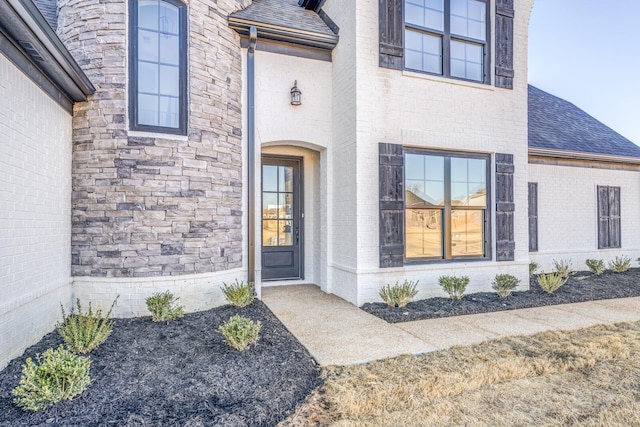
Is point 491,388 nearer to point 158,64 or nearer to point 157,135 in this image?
point 157,135

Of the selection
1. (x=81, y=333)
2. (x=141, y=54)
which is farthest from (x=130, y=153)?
(x=81, y=333)

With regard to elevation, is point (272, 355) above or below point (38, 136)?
below

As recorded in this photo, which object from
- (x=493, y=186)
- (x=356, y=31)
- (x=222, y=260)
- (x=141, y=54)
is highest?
(x=356, y=31)

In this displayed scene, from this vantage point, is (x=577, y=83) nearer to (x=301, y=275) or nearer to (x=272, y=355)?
(x=301, y=275)

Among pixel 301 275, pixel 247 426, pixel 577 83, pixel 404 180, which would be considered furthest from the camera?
pixel 577 83

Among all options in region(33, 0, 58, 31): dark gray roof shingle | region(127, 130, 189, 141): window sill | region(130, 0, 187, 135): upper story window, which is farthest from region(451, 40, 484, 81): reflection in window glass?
region(33, 0, 58, 31): dark gray roof shingle

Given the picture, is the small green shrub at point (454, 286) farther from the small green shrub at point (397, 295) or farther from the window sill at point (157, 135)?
the window sill at point (157, 135)

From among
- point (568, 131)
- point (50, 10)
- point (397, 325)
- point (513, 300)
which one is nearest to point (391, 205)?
point (397, 325)

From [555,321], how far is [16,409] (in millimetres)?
5645

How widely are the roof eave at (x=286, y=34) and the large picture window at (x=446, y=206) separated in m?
2.37

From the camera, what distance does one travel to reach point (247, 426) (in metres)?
2.36

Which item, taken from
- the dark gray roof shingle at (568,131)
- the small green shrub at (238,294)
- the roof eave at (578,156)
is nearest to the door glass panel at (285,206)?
the small green shrub at (238,294)

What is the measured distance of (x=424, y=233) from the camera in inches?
240

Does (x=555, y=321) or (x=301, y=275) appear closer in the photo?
(x=555, y=321)
